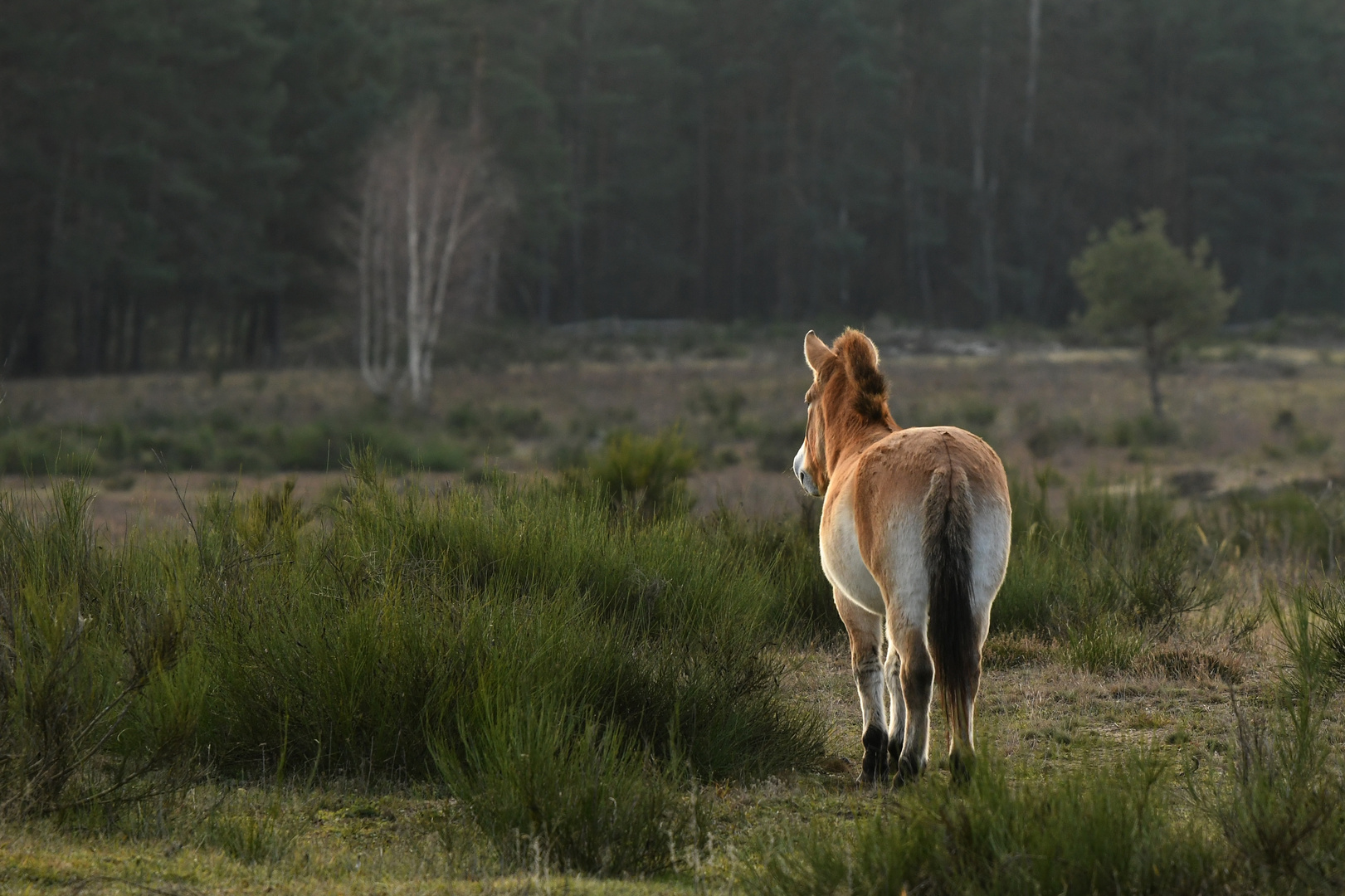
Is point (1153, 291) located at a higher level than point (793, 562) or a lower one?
higher

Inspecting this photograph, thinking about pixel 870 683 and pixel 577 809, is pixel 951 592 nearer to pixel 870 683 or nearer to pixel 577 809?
pixel 870 683

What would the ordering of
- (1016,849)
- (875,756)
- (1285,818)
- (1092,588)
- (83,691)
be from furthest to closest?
(1092,588) → (875,756) → (83,691) → (1285,818) → (1016,849)

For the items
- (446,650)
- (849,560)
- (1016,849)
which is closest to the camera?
(1016,849)

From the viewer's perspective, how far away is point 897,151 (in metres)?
65.4

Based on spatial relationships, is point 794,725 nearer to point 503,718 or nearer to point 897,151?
point 503,718

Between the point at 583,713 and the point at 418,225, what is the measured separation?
30.4 metres

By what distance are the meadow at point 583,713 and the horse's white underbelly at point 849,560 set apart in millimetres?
694

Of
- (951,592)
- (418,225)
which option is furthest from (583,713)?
(418,225)

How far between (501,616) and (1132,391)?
3313 centimetres

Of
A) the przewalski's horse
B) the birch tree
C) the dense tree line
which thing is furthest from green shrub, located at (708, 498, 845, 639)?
the dense tree line

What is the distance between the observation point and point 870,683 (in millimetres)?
5141

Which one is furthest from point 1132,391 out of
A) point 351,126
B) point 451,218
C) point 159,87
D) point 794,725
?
point 794,725

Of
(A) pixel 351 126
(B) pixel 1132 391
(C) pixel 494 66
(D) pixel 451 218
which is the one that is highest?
A: (C) pixel 494 66

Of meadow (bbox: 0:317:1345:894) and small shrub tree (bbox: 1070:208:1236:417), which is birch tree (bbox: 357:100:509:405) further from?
meadow (bbox: 0:317:1345:894)
